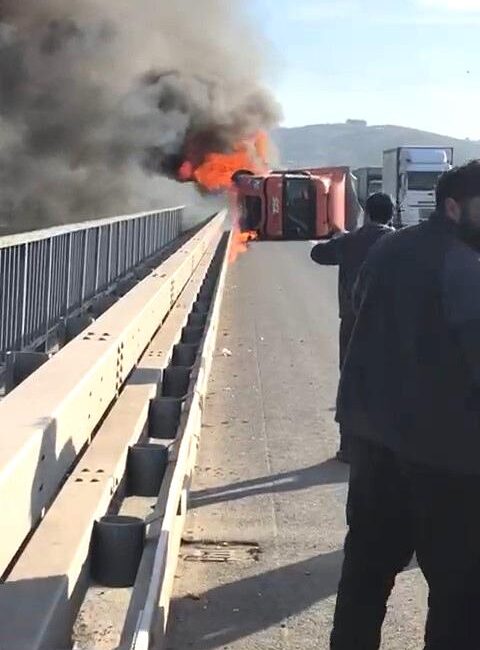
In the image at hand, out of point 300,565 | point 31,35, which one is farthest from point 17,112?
point 300,565

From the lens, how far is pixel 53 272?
8641 mm

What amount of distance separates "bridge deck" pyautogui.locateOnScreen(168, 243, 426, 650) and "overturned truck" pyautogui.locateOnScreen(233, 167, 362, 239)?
1.43 metres

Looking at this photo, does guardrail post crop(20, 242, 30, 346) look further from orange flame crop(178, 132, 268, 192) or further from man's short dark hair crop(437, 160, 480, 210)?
orange flame crop(178, 132, 268, 192)

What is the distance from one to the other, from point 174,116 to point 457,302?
2482 cm

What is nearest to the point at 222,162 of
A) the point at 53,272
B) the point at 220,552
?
the point at 53,272

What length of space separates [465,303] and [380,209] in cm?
409

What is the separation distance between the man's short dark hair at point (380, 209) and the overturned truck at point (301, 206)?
6.04 m

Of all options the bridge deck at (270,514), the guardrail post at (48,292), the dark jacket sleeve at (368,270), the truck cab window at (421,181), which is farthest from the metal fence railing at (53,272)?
the truck cab window at (421,181)

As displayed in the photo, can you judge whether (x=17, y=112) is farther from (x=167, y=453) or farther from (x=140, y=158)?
(x=167, y=453)

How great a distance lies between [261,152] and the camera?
28.5 metres

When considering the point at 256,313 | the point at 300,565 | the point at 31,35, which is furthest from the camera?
the point at 31,35

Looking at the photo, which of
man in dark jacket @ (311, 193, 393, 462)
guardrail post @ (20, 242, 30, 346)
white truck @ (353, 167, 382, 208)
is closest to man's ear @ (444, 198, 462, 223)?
man in dark jacket @ (311, 193, 393, 462)

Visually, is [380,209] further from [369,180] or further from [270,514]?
[369,180]

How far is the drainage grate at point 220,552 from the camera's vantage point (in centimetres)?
593
